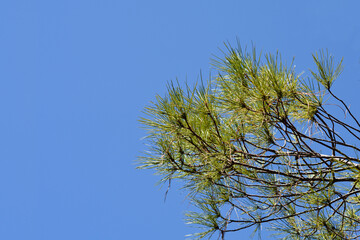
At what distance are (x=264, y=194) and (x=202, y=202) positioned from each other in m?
0.21

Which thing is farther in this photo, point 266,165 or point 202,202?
point 202,202

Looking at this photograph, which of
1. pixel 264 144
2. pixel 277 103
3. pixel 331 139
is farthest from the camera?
pixel 264 144

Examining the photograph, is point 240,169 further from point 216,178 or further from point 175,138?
point 175,138

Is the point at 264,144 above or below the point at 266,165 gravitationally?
above

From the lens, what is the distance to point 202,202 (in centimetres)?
154

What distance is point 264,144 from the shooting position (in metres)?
1.51

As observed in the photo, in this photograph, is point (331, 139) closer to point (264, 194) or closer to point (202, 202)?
point (264, 194)

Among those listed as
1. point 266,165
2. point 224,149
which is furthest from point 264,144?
point 224,149

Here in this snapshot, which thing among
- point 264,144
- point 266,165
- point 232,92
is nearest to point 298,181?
point 266,165

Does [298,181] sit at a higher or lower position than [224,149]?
lower

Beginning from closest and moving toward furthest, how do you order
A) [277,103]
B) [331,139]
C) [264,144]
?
[277,103]
[331,139]
[264,144]

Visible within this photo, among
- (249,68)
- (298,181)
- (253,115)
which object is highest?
(249,68)

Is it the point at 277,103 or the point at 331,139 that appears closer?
the point at 277,103

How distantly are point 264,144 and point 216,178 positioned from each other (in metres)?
0.25
